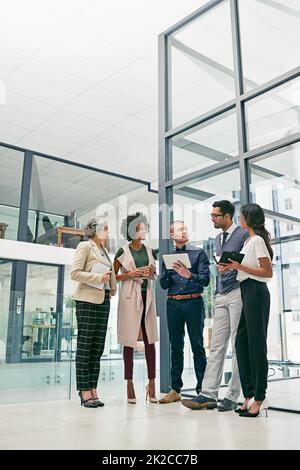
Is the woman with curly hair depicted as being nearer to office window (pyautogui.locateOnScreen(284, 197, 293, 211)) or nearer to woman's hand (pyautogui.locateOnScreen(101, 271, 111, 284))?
woman's hand (pyautogui.locateOnScreen(101, 271, 111, 284))

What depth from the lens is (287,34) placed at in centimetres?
383

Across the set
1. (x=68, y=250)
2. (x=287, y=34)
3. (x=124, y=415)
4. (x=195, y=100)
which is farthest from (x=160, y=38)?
(x=68, y=250)

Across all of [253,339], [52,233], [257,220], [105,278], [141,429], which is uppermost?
[52,233]

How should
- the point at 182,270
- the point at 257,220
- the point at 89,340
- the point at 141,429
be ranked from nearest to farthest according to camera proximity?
the point at 141,429 → the point at 257,220 → the point at 89,340 → the point at 182,270

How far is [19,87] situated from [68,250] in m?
3.57

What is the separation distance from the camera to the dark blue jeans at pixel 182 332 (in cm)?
341

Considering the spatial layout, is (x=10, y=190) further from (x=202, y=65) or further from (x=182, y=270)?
(x=182, y=270)

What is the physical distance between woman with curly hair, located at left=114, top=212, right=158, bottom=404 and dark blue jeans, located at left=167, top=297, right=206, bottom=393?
0.53ft

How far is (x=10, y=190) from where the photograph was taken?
832cm

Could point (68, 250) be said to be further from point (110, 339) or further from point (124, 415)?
point (124, 415)

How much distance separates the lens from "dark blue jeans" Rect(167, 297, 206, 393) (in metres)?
3.41

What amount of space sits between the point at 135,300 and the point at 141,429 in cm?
118

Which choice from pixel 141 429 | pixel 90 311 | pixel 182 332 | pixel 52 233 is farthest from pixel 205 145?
pixel 52 233

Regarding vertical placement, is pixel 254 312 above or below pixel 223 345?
above
